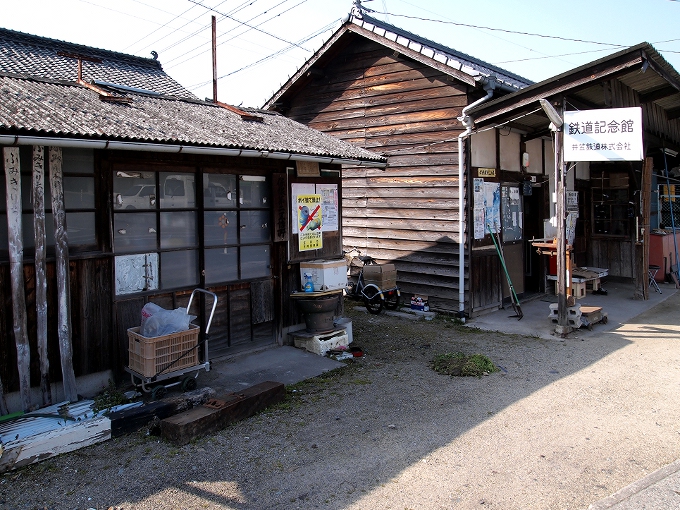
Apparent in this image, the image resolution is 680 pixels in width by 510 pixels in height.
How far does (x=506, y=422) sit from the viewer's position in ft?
18.8

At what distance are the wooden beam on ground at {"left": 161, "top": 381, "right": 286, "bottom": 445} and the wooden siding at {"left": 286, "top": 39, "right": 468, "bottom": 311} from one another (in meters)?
5.83

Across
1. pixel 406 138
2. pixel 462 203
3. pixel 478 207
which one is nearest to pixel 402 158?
pixel 406 138

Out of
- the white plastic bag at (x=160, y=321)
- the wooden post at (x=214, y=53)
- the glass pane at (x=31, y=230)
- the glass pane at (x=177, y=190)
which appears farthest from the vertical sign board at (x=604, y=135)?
the glass pane at (x=31, y=230)

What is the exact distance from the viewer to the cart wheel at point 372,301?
37.2ft

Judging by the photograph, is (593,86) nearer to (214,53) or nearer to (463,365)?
(463,365)

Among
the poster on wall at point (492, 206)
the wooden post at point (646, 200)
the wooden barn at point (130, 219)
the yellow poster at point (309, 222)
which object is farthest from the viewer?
the wooden post at point (646, 200)

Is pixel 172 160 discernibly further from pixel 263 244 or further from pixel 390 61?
pixel 390 61

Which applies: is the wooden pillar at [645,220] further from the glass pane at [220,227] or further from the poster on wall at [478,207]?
the glass pane at [220,227]

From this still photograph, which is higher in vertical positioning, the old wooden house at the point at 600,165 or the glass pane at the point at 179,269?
the old wooden house at the point at 600,165

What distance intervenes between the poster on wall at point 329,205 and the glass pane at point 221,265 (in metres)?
1.75

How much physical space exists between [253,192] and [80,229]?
257 cm

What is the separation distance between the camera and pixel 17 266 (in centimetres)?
548

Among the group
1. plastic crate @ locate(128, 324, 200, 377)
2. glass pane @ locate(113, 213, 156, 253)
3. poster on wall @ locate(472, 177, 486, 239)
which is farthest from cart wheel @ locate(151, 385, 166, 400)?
poster on wall @ locate(472, 177, 486, 239)

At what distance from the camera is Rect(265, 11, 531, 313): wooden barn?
35.7 feet
